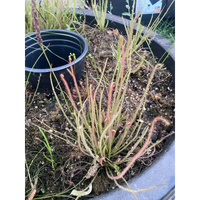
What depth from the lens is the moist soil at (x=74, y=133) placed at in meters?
0.57

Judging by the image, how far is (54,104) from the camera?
2.60ft

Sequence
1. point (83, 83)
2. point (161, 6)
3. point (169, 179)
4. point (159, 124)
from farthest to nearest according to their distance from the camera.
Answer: point (161, 6)
point (83, 83)
point (159, 124)
point (169, 179)

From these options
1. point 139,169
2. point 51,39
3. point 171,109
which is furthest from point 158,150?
point 51,39

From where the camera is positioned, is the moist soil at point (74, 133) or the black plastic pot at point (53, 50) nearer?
the moist soil at point (74, 133)

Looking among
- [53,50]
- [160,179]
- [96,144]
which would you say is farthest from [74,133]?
[53,50]

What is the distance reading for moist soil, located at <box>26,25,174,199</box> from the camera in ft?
1.88

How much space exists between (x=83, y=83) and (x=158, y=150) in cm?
44

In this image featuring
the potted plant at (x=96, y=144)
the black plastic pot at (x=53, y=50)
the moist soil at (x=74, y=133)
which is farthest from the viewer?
the black plastic pot at (x=53, y=50)

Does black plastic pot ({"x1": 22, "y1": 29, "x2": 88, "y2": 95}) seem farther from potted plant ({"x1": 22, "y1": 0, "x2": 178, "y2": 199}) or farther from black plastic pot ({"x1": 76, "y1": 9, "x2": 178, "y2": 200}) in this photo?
black plastic pot ({"x1": 76, "y1": 9, "x2": 178, "y2": 200})

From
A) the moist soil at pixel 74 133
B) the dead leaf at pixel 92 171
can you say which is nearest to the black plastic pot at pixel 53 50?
the moist soil at pixel 74 133

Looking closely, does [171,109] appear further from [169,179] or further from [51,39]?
[51,39]

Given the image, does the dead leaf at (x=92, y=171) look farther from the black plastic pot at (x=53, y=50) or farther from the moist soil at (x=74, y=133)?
the black plastic pot at (x=53, y=50)

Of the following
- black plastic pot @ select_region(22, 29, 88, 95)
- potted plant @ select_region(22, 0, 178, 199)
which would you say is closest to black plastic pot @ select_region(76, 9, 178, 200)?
potted plant @ select_region(22, 0, 178, 199)

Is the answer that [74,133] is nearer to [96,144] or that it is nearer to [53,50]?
[96,144]
